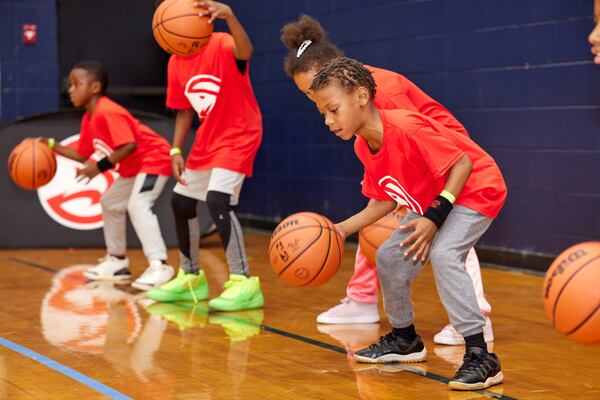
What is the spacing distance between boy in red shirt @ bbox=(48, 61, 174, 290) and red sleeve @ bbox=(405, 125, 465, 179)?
280 centimetres

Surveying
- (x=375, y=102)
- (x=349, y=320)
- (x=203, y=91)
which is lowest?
(x=349, y=320)

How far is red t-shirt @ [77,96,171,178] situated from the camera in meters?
6.44

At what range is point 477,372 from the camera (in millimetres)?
3764

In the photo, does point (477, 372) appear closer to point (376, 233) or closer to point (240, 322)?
point (376, 233)

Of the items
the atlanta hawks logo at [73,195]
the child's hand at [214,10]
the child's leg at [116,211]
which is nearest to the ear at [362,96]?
the child's hand at [214,10]

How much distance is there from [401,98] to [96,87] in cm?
271

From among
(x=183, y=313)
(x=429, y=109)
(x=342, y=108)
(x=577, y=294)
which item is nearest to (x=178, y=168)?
(x=183, y=313)

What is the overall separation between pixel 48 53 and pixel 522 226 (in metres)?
5.04

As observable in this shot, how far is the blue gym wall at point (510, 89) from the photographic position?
6.69 meters

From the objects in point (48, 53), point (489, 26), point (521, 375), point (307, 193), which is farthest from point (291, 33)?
point (48, 53)

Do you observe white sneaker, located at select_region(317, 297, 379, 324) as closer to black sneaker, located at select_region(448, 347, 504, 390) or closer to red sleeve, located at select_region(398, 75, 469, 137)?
red sleeve, located at select_region(398, 75, 469, 137)

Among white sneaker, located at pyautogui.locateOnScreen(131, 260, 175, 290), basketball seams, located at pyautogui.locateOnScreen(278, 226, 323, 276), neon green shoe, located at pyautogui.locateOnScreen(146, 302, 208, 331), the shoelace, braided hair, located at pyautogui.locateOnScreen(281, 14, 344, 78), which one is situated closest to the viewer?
the shoelace

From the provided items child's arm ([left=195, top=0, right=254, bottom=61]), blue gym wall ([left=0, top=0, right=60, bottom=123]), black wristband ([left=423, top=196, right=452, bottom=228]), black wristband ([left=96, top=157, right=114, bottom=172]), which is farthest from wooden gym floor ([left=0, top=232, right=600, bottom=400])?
blue gym wall ([left=0, top=0, right=60, bottom=123])

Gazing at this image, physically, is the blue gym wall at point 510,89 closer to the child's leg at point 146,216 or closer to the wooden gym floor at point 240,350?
the wooden gym floor at point 240,350
